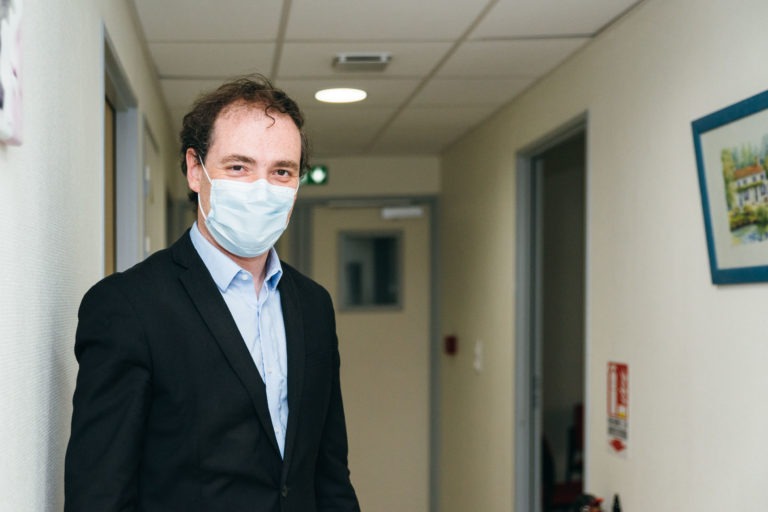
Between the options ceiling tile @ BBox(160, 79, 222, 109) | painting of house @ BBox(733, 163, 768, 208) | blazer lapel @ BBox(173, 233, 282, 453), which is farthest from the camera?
ceiling tile @ BBox(160, 79, 222, 109)

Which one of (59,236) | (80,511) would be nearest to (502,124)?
(59,236)

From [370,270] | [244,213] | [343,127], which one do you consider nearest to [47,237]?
[244,213]

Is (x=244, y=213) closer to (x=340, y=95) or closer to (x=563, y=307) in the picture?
(x=340, y=95)

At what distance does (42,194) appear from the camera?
129cm

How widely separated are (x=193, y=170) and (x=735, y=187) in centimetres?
132

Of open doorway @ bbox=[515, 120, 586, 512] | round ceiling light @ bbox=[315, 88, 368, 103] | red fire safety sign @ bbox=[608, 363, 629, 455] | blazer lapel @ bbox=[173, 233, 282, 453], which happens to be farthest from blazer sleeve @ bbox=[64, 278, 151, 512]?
open doorway @ bbox=[515, 120, 586, 512]

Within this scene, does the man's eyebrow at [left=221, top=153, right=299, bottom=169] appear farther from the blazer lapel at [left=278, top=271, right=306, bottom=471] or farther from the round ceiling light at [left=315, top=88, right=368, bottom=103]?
the round ceiling light at [left=315, top=88, right=368, bottom=103]

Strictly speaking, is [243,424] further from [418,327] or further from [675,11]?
[418,327]

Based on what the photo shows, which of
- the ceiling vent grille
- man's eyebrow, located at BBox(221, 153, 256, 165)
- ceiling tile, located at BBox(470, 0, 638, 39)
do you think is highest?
ceiling tile, located at BBox(470, 0, 638, 39)

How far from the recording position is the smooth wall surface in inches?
43.7

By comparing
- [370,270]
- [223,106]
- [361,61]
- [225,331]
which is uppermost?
[361,61]

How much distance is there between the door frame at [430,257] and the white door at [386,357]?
0.03 m

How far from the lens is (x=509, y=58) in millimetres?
3172

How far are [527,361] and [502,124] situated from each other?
43.5 inches
